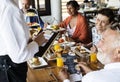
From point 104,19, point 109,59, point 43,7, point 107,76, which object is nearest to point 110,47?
point 109,59

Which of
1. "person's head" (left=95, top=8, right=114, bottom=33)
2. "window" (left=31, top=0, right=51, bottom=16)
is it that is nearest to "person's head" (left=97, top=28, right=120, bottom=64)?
"person's head" (left=95, top=8, right=114, bottom=33)

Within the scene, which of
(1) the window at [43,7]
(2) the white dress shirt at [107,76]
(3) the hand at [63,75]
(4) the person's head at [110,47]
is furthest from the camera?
(1) the window at [43,7]

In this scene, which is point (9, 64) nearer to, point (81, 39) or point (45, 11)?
point (81, 39)

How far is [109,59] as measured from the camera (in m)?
1.26

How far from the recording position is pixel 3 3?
4.54 feet

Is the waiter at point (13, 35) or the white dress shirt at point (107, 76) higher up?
the waiter at point (13, 35)

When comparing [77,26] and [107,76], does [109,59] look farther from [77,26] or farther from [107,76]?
[77,26]

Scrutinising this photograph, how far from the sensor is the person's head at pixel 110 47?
1.21 m

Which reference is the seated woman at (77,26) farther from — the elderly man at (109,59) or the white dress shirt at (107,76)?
the white dress shirt at (107,76)

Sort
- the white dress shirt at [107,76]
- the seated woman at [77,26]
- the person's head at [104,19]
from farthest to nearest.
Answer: the seated woman at [77,26], the person's head at [104,19], the white dress shirt at [107,76]

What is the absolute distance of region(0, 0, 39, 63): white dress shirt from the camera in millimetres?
1376

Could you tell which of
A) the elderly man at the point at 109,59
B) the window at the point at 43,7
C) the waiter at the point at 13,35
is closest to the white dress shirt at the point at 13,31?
the waiter at the point at 13,35

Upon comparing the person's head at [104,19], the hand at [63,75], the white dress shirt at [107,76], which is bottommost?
the hand at [63,75]

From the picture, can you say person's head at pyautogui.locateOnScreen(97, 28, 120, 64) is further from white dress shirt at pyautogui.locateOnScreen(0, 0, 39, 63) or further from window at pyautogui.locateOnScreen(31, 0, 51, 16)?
window at pyautogui.locateOnScreen(31, 0, 51, 16)
